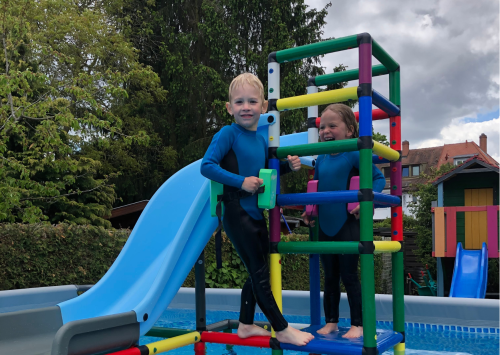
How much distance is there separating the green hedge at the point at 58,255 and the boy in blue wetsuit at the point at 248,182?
5.57 metres

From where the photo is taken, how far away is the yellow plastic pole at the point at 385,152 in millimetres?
2871

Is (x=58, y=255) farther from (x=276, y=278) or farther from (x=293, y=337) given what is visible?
(x=293, y=337)

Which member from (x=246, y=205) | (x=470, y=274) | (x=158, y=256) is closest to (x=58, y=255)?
(x=158, y=256)

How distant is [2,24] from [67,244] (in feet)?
16.8

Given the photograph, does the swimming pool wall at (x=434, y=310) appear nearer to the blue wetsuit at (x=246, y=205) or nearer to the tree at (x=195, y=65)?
the blue wetsuit at (x=246, y=205)

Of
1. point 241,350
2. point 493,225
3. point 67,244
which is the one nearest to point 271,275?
point 241,350

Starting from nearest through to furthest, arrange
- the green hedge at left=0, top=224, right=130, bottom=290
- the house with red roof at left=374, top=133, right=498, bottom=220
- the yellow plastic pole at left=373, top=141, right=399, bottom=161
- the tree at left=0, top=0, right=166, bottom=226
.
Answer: the yellow plastic pole at left=373, top=141, right=399, bottom=161 < the green hedge at left=0, top=224, right=130, bottom=290 < the tree at left=0, top=0, right=166, bottom=226 < the house with red roof at left=374, top=133, right=498, bottom=220

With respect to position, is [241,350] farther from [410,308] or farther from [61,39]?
[61,39]

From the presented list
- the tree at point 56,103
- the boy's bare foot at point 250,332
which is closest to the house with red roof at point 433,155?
the tree at point 56,103

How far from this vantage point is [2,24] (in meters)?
10.0

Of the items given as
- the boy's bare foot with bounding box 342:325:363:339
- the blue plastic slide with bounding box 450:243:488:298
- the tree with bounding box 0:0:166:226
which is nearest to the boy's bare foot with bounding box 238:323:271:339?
the boy's bare foot with bounding box 342:325:363:339

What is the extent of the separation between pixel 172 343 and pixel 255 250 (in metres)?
1.03

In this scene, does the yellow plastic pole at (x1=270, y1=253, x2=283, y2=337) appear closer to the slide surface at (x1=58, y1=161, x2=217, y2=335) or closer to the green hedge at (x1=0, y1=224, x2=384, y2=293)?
→ the slide surface at (x1=58, y1=161, x2=217, y2=335)

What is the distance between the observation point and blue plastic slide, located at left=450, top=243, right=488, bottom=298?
912 centimetres
